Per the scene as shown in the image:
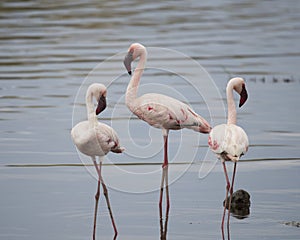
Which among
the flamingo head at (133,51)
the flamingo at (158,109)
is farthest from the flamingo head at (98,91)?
the flamingo head at (133,51)

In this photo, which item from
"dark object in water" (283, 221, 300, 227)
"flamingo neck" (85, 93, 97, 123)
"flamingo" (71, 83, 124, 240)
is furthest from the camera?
"flamingo neck" (85, 93, 97, 123)

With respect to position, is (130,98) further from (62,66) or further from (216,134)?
(62,66)

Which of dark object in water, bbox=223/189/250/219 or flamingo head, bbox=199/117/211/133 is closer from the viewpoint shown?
dark object in water, bbox=223/189/250/219


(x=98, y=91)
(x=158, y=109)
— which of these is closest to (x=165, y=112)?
(x=158, y=109)

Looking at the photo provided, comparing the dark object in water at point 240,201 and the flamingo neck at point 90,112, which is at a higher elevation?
the flamingo neck at point 90,112

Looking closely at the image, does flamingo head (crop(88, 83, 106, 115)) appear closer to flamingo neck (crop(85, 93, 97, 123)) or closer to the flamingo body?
flamingo neck (crop(85, 93, 97, 123))

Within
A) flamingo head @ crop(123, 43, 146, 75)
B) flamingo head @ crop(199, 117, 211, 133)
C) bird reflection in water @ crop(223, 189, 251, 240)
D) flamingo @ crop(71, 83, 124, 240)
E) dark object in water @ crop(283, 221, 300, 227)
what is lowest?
dark object in water @ crop(283, 221, 300, 227)

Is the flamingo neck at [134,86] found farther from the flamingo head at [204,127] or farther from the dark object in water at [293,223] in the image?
the dark object in water at [293,223]

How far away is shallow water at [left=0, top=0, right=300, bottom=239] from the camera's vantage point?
10.3 meters

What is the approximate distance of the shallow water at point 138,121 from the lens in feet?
33.7

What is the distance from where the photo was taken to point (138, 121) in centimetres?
1555

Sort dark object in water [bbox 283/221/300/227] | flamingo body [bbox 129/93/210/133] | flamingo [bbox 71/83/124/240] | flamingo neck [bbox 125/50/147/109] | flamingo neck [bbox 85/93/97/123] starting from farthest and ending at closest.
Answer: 1. flamingo neck [bbox 125/50/147/109]
2. flamingo body [bbox 129/93/210/133]
3. flamingo neck [bbox 85/93/97/123]
4. flamingo [bbox 71/83/124/240]
5. dark object in water [bbox 283/221/300/227]

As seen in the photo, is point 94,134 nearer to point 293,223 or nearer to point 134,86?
point 134,86

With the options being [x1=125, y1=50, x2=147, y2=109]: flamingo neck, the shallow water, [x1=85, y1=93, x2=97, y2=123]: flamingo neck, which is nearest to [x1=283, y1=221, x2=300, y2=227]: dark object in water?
the shallow water
